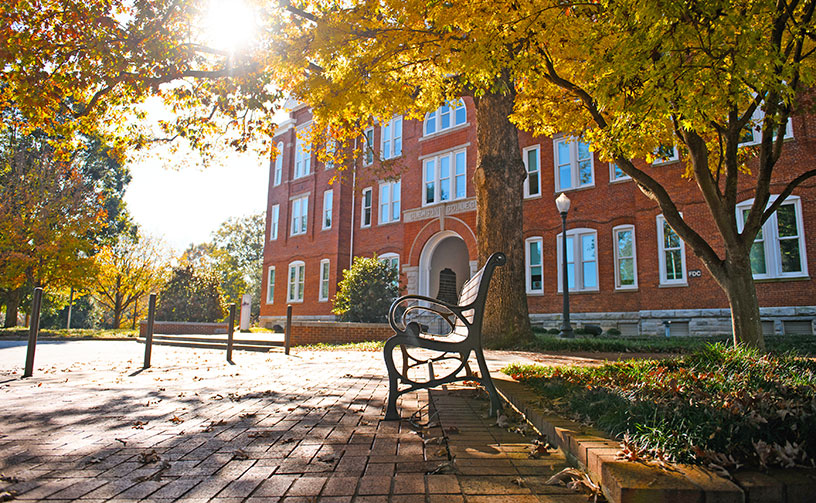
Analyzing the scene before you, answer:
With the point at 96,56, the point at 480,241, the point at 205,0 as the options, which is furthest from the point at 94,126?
the point at 480,241

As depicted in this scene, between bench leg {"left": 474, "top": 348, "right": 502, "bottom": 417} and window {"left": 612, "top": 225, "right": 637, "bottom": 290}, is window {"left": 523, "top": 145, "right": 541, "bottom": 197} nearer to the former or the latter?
window {"left": 612, "top": 225, "right": 637, "bottom": 290}

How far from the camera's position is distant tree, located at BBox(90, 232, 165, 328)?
28.2m

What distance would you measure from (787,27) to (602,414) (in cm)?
594

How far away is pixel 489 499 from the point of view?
209cm

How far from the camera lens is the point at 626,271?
1619 centimetres

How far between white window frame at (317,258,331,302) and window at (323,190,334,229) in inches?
76.6

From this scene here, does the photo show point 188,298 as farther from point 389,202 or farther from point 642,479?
point 642,479

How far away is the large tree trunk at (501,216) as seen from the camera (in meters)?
10.5

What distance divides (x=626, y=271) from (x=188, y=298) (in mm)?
19125

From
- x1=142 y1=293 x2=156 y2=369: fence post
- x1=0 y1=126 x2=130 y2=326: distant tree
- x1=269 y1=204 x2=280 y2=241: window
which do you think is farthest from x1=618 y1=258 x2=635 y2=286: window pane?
x1=269 y1=204 x2=280 y2=241: window

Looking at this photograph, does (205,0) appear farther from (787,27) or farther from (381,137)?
(381,137)

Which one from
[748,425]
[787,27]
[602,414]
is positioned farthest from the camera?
[787,27]

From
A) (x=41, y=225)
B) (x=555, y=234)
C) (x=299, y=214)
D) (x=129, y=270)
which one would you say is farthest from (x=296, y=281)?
(x=555, y=234)

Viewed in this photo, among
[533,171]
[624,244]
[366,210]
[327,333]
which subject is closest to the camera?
[327,333]
